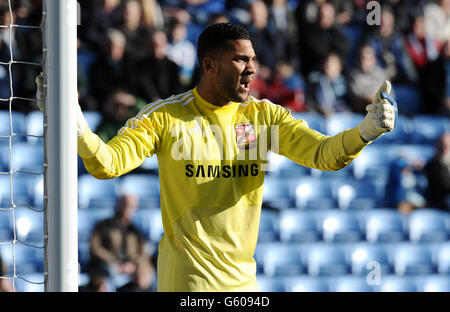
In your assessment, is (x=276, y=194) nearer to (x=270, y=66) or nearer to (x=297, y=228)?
(x=297, y=228)

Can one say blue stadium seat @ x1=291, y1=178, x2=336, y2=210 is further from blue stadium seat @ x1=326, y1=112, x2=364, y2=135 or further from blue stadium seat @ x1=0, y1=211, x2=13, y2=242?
blue stadium seat @ x1=0, y1=211, x2=13, y2=242

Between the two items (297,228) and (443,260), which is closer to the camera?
(297,228)

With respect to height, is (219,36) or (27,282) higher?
(219,36)

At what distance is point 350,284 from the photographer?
687cm

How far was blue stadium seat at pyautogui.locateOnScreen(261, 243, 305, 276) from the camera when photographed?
268 inches

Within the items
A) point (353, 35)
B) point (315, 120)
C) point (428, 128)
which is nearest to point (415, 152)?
point (428, 128)

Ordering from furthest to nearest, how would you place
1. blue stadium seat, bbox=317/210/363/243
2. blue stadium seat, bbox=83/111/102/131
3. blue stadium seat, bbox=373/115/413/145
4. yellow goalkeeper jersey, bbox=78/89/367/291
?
1. blue stadium seat, bbox=373/115/413/145
2. blue stadium seat, bbox=317/210/363/243
3. blue stadium seat, bbox=83/111/102/131
4. yellow goalkeeper jersey, bbox=78/89/367/291

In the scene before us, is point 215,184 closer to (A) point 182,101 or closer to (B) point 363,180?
(A) point 182,101

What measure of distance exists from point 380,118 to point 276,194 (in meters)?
3.84

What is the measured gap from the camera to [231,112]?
372cm

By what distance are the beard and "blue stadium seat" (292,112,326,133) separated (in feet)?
12.1

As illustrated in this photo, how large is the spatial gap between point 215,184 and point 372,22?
4873 millimetres

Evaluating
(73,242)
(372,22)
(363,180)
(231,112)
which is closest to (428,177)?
(363,180)

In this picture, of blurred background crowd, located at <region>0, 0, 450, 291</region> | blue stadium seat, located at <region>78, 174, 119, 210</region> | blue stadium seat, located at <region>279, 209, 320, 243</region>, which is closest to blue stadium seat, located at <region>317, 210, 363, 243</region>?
blue stadium seat, located at <region>279, 209, 320, 243</region>
